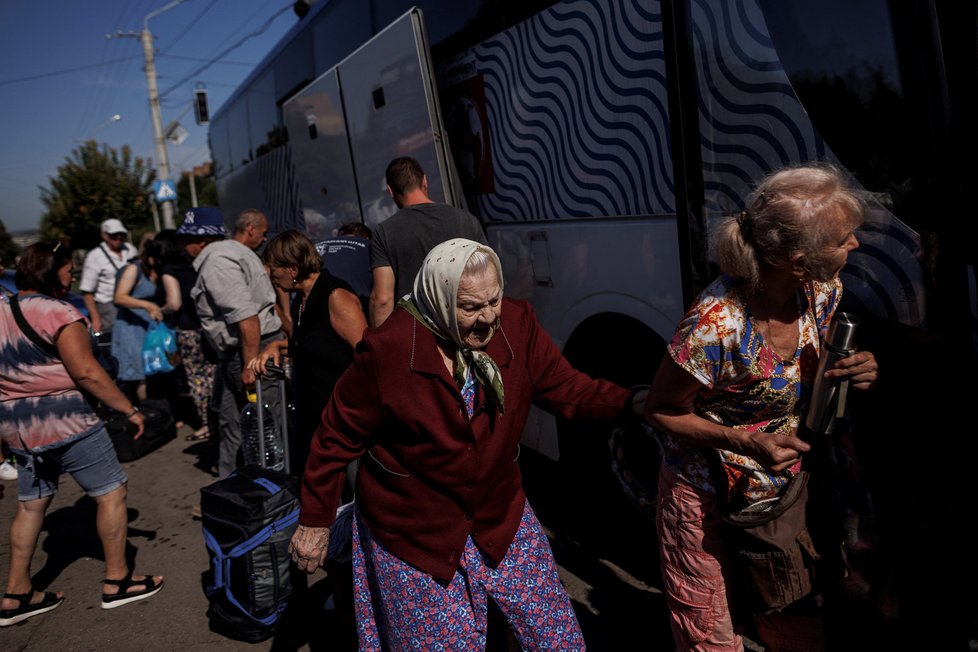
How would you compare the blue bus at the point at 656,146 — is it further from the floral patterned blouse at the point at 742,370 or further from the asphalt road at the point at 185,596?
the asphalt road at the point at 185,596

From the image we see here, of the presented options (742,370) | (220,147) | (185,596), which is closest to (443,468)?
(742,370)

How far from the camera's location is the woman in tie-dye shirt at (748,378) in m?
1.90

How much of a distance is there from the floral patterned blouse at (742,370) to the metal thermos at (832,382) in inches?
2.7

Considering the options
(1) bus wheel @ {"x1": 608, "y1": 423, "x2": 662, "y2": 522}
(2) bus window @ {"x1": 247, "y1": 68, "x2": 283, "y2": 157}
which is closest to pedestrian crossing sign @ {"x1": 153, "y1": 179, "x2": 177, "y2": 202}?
(2) bus window @ {"x1": 247, "y1": 68, "x2": 283, "y2": 157}

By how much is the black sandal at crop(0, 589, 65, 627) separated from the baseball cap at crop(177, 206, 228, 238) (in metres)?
2.52

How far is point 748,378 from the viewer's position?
203 centimetres

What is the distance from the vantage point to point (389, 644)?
2.35 meters

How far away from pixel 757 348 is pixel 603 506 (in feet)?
8.24

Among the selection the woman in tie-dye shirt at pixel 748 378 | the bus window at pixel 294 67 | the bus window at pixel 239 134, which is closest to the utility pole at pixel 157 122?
the bus window at pixel 239 134

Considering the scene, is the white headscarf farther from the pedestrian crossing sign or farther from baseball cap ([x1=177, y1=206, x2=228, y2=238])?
the pedestrian crossing sign

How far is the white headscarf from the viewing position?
2.06 m

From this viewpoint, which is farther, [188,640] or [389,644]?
[188,640]

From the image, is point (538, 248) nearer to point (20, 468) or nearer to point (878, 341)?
point (878, 341)

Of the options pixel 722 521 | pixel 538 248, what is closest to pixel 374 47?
pixel 538 248
